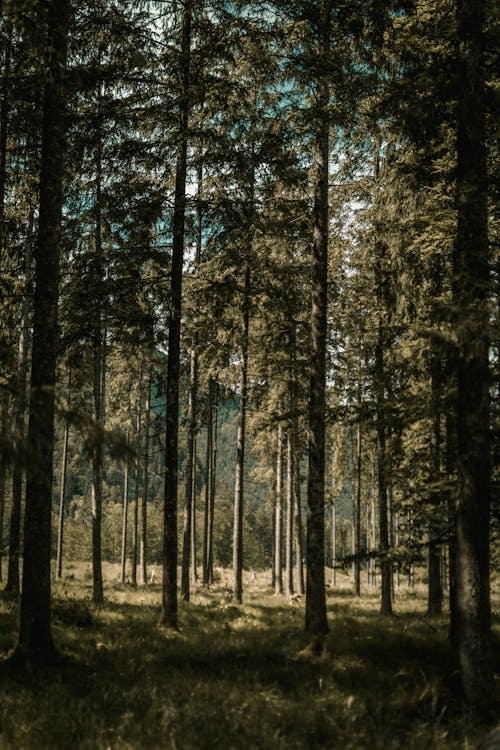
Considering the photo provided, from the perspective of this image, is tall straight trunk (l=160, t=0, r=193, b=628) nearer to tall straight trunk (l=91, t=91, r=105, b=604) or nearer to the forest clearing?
the forest clearing

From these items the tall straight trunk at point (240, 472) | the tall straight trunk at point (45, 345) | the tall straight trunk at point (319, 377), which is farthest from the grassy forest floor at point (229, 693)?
the tall straight trunk at point (240, 472)

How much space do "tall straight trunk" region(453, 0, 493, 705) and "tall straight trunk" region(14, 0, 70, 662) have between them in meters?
5.49

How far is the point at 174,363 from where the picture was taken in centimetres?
1217

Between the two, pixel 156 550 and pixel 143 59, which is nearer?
pixel 143 59

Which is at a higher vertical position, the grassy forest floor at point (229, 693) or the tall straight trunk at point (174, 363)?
the tall straight trunk at point (174, 363)

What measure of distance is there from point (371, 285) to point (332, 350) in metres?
3.89

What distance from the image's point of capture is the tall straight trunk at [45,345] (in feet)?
25.9

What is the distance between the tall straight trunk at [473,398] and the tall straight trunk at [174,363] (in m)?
5.82

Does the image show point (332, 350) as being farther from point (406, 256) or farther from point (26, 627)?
point (26, 627)

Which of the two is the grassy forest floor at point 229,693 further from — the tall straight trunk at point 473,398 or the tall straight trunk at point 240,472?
the tall straight trunk at point 240,472

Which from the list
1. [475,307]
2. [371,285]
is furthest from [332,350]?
[475,307]

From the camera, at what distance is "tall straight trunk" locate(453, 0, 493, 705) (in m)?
6.71

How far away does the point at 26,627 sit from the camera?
7.89 m

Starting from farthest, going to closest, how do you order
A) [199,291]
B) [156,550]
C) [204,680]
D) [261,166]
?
[156,550] < [199,291] < [261,166] < [204,680]
